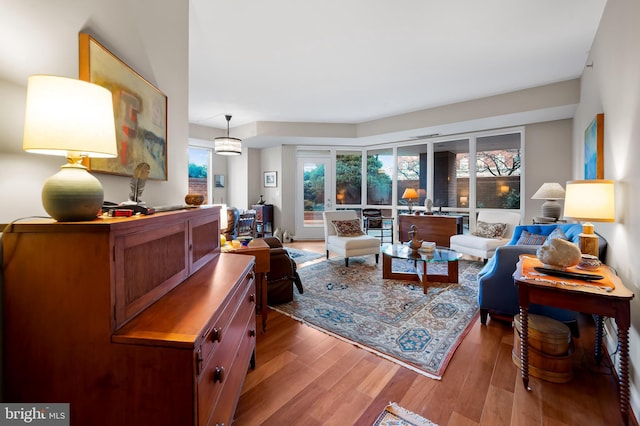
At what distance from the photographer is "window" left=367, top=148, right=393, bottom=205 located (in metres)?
7.01

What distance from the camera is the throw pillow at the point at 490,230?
15.6ft

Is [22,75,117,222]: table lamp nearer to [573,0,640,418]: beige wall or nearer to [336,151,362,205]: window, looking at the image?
[573,0,640,418]: beige wall

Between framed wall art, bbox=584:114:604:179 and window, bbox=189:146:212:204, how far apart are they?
6912 millimetres

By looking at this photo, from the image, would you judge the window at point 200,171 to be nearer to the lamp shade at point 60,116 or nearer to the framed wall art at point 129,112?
the framed wall art at point 129,112

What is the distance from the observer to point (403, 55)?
330cm

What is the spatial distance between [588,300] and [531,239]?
1.75 m

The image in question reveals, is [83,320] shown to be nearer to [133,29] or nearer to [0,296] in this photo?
[0,296]

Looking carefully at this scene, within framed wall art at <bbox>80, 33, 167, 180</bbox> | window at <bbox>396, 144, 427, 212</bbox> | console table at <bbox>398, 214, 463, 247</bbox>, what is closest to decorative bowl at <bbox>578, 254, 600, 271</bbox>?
framed wall art at <bbox>80, 33, 167, 180</bbox>

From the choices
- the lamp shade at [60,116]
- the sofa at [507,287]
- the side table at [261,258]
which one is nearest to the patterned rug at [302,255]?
the side table at [261,258]

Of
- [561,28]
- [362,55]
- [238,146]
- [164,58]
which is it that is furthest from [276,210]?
[561,28]

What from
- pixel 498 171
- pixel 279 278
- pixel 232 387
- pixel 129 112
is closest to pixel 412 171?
pixel 498 171

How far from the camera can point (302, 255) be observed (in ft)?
18.0

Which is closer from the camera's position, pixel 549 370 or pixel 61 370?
pixel 61 370

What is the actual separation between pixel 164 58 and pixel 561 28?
12.3 ft
